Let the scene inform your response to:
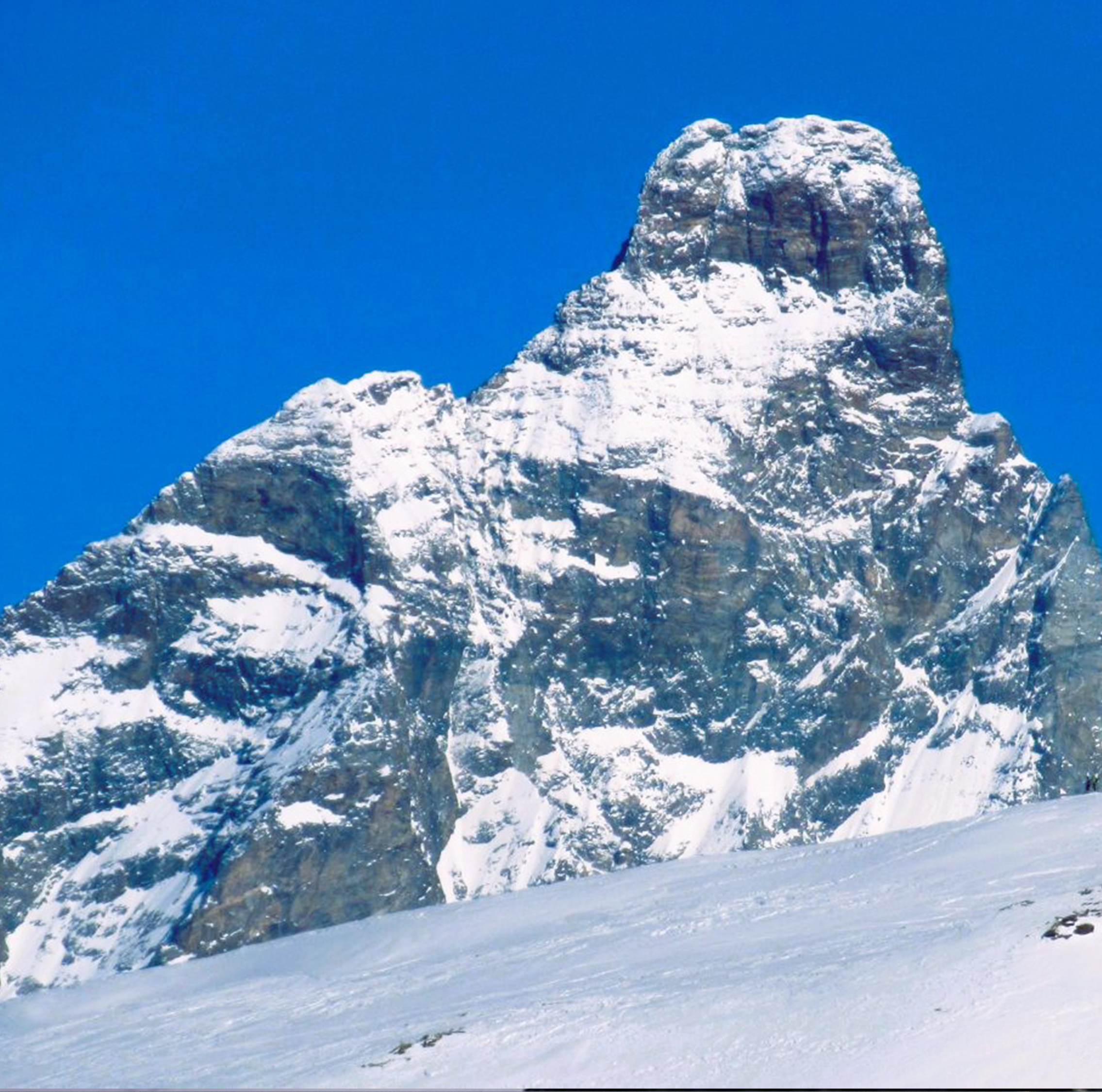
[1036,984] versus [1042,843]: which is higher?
[1042,843]

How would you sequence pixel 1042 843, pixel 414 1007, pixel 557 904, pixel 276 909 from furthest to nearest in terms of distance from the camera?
pixel 276 909, pixel 557 904, pixel 1042 843, pixel 414 1007

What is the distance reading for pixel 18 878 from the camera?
197250 millimetres

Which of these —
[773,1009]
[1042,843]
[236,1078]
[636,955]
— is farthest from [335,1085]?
[1042,843]

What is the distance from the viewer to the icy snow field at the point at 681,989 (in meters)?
41.7

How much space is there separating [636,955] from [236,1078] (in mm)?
9776

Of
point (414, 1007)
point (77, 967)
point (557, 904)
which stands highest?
point (77, 967)

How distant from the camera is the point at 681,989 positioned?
4747cm

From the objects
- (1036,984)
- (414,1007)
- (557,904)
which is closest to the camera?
(1036,984)

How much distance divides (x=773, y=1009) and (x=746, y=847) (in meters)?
151

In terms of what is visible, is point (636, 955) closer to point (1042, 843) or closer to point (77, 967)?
point (1042, 843)

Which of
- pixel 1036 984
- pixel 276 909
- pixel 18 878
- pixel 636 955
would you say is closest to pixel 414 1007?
pixel 636 955

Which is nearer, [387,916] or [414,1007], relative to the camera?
[414,1007]

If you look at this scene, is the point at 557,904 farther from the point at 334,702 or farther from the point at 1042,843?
the point at 334,702

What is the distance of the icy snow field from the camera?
1640 inches
